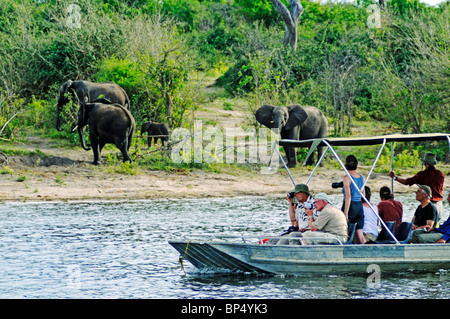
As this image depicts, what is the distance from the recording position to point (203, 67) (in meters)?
30.4

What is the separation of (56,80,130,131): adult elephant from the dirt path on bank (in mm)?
1975

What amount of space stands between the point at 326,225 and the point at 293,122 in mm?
12451

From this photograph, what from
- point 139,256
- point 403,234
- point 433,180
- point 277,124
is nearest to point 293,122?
point 277,124

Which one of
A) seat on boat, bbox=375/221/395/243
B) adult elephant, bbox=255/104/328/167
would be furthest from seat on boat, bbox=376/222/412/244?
adult elephant, bbox=255/104/328/167

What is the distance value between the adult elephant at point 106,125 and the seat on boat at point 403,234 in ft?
38.4

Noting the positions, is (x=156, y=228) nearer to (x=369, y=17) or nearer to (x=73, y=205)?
(x=73, y=205)

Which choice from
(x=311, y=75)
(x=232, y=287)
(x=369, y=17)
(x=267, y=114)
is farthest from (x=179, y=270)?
(x=369, y=17)

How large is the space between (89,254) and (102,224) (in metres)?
3.12

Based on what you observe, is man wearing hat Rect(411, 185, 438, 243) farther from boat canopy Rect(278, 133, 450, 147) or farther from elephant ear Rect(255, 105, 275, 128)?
elephant ear Rect(255, 105, 275, 128)

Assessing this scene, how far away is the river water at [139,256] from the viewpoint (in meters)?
11.8

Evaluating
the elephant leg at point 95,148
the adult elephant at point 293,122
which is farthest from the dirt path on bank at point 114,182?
the adult elephant at point 293,122
